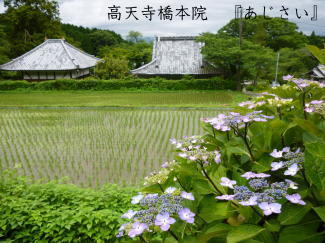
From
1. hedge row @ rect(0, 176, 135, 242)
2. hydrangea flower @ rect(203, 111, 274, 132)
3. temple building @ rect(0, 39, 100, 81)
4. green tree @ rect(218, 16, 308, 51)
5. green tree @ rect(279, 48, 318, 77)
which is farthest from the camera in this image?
green tree @ rect(218, 16, 308, 51)

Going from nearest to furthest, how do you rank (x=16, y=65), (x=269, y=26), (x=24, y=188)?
1. (x=24, y=188)
2. (x=16, y=65)
3. (x=269, y=26)

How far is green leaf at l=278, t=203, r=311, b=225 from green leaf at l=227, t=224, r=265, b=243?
0.28ft

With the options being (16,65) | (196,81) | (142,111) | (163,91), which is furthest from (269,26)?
(16,65)

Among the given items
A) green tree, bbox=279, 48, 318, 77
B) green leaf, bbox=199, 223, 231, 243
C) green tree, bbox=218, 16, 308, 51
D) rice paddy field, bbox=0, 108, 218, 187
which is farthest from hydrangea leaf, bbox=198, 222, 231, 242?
green tree, bbox=218, 16, 308, 51

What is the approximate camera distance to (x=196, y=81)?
2188 cm

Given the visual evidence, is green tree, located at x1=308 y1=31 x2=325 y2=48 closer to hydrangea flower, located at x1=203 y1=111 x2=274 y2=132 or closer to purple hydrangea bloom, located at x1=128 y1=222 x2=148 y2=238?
hydrangea flower, located at x1=203 y1=111 x2=274 y2=132

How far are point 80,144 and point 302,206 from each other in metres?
8.23

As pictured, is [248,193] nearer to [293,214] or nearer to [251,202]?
[251,202]

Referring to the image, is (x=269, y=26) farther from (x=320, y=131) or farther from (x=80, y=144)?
(x=320, y=131)

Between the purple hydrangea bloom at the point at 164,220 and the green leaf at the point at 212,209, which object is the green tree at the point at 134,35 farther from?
the purple hydrangea bloom at the point at 164,220

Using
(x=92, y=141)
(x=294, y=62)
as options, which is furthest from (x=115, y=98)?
(x=294, y=62)

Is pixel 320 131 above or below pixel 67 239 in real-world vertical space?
above

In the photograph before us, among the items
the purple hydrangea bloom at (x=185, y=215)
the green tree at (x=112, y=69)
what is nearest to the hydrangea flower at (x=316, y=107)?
the purple hydrangea bloom at (x=185, y=215)

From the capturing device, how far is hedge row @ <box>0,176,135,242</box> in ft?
10.1
